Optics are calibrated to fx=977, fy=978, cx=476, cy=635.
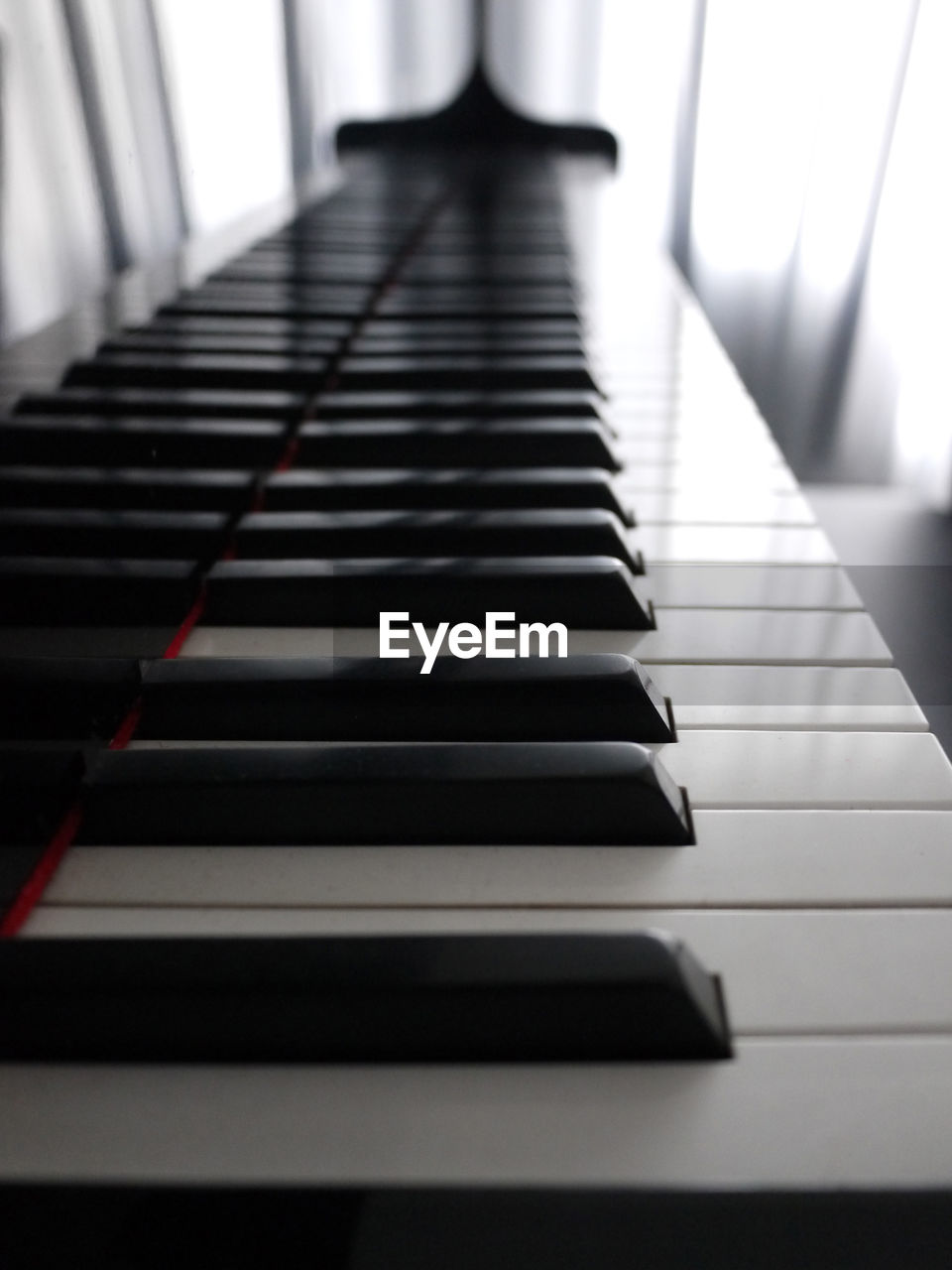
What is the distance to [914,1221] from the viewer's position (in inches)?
14.1

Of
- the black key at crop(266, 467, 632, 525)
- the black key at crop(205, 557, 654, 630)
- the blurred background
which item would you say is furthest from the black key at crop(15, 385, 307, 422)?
the blurred background

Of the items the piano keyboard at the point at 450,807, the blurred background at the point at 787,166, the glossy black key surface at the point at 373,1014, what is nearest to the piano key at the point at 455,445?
the piano keyboard at the point at 450,807

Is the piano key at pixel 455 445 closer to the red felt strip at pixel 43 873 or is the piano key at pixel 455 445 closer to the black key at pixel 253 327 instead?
the black key at pixel 253 327

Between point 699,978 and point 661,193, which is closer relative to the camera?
point 699,978

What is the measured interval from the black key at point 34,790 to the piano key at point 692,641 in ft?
0.51

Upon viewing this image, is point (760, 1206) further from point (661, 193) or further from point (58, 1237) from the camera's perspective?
point (661, 193)

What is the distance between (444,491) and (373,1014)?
0.51m

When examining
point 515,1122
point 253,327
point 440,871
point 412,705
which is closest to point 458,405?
point 253,327

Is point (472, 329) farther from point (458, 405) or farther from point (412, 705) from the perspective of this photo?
point (412, 705)

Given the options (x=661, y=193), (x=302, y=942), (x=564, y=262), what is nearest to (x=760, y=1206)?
(x=302, y=942)

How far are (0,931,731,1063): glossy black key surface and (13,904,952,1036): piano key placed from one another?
15mm

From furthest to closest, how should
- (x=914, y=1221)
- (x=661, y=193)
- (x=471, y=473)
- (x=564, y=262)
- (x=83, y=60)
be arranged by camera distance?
(x=661, y=193) → (x=564, y=262) → (x=471, y=473) → (x=83, y=60) → (x=914, y=1221)

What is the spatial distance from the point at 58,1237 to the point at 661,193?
336cm

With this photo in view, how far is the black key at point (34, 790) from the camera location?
1.55 ft
